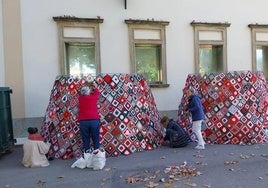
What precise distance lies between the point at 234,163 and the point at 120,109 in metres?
2.98

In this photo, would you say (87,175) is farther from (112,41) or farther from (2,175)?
(112,41)

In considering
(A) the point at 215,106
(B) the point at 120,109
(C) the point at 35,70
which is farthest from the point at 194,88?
(C) the point at 35,70

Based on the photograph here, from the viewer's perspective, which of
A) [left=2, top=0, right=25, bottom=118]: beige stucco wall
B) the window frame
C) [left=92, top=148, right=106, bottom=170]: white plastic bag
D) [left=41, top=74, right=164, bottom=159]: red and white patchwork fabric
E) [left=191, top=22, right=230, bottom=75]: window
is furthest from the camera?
the window frame

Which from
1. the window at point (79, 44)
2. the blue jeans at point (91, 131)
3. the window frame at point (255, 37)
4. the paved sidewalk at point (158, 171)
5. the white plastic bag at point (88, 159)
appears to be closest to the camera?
the paved sidewalk at point (158, 171)

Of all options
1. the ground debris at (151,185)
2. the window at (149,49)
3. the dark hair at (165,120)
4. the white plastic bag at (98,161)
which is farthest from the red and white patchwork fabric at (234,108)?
the ground debris at (151,185)

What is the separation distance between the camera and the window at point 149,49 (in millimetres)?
12672

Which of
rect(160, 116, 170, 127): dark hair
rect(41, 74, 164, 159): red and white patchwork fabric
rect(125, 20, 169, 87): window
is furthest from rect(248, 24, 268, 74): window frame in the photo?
rect(41, 74, 164, 159): red and white patchwork fabric

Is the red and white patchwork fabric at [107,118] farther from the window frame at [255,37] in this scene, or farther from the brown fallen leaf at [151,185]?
the window frame at [255,37]

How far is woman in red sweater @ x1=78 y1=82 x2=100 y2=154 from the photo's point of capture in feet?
25.9

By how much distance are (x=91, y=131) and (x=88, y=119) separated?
0.28 meters

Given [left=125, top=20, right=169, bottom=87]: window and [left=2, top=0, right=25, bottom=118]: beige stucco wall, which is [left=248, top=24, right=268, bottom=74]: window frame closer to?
[left=125, top=20, right=169, bottom=87]: window

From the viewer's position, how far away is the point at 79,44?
1241cm

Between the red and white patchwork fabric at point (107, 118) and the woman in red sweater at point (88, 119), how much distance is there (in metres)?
0.67

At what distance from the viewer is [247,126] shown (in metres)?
9.77
